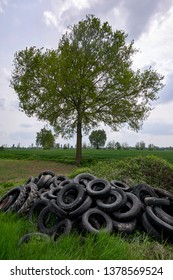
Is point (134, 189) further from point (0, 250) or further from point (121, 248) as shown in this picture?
point (0, 250)

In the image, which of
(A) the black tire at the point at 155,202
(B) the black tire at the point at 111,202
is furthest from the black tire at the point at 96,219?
(A) the black tire at the point at 155,202

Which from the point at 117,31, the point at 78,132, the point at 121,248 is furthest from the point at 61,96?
the point at 121,248

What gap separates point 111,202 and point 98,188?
0.62 meters

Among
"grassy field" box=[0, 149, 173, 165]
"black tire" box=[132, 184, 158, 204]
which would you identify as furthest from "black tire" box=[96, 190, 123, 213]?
"grassy field" box=[0, 149, 173, 165]

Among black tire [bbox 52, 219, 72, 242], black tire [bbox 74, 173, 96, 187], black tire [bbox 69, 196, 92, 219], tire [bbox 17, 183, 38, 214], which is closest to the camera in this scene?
black tire [bbox 52, 219, 72, 242]

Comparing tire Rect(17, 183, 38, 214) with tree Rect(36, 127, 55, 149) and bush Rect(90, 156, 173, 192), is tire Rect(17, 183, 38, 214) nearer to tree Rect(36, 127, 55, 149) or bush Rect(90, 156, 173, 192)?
bush Rect(90, 156, 173, 192)

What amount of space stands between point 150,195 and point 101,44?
20163mm

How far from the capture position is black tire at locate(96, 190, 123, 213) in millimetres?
5422

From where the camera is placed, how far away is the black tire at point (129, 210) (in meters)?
5.34

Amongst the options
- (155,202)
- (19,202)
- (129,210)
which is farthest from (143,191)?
(19,202)

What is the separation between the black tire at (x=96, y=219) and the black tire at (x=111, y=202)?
0.47ft

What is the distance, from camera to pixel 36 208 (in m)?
6.09

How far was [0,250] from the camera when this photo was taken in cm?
333

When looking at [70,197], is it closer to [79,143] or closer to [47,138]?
[79,143]
